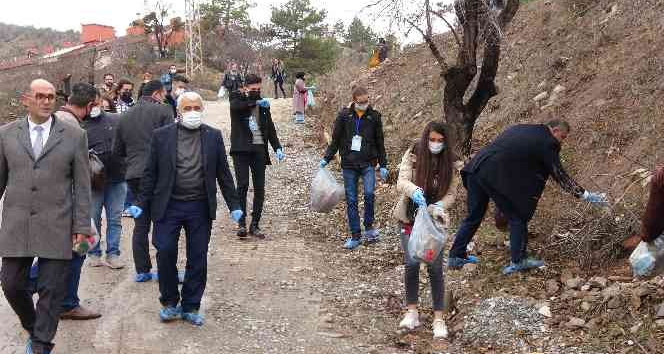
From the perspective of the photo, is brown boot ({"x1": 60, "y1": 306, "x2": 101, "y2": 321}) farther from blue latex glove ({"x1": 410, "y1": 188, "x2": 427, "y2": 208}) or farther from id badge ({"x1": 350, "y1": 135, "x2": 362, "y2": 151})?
id badge ({"x1": 350, "y1": 135, "x2": 362, "y2": 151})

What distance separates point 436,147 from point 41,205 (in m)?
2.79

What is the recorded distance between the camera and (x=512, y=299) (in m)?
5.15

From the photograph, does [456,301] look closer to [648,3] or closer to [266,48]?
[648,3]

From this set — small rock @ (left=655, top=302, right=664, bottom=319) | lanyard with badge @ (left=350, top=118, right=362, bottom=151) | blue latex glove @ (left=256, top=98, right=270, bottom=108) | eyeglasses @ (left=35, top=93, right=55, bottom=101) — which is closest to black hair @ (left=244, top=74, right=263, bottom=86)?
blue latex glove @ (left=256, top=98, right=270, bottom=108)

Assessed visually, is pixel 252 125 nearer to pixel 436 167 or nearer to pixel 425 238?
pixel 436 167

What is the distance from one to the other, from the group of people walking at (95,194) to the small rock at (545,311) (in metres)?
2.44

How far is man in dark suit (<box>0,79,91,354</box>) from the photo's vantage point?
4.05 meters

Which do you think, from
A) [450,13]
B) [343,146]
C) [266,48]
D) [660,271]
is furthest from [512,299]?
[266,48]

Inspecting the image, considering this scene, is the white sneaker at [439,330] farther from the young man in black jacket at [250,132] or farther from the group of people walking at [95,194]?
the young man in black jacket at [250,132]

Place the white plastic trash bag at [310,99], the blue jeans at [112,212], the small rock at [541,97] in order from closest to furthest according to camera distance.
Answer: the blue jeans at [112,212] → the small rock at [541,97] → the white plastic trash bag at [310,99]

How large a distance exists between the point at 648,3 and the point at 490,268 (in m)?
7.09

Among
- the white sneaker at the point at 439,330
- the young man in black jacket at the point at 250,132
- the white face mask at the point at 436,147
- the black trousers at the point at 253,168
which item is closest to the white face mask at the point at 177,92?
the young man in black jacket at the point at 250,132

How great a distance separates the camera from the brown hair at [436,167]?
4.90 meters

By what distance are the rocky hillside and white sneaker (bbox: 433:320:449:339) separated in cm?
14
